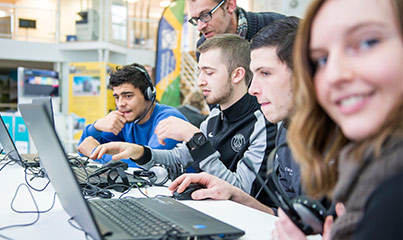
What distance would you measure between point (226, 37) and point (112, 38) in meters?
6.13

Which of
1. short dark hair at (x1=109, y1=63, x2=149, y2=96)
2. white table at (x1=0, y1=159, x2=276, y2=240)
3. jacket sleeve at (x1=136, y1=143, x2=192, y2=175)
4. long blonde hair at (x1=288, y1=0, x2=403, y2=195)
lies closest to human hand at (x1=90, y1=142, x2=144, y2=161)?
jacket sleeve at (x1=136, y1=143, x2=192, y2=175)

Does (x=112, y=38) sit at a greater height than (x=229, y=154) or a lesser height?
greater

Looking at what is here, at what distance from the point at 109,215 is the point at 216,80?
3.24 feet

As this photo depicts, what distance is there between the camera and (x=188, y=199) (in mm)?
1087

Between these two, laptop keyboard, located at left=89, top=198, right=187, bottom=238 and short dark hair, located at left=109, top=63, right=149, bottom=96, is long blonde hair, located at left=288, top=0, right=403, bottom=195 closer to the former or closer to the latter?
laptop keyboard, located at left=89, top=198, right=187, bottom=238

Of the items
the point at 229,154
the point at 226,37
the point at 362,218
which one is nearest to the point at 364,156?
the point at 362,218

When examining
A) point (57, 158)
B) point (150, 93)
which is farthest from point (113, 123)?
point (57, 158)

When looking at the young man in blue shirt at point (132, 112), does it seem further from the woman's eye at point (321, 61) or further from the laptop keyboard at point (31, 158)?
the woman's eye at point (321, 61)

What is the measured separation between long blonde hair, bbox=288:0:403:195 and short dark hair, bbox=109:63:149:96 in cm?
166

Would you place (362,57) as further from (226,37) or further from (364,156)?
(226,37)

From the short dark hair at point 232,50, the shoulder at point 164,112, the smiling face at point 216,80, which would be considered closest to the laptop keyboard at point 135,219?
the smiling face at point 216,80

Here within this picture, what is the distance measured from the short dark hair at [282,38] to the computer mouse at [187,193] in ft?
1.63

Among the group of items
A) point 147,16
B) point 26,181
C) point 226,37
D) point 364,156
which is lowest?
point 26,181

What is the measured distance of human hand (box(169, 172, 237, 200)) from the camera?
1083mm
